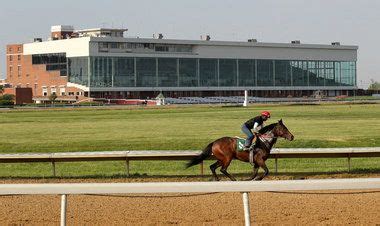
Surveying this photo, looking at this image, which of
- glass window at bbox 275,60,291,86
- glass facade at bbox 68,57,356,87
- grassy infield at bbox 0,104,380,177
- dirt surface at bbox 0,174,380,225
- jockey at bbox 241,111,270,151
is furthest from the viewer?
glass window at bbox 275,60,291,86

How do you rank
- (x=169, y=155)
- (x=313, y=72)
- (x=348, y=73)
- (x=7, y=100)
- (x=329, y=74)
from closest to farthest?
1. (x=169, y=155)
2. (x=7, y=100)
3. (x=313, y=72)
4. (x=329, y=74)
5. (x=348, y=73)

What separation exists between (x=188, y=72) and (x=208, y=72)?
3.75 meters

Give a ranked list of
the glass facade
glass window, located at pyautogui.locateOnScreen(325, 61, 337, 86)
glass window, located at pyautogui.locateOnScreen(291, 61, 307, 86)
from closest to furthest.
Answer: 1. the glass facade
2. glass window, located at pyautogui.locateOnScreen(291, 61, 307, 86)
3. glass window, located at pyautogui.locateOnScreen(325, 61, 337, 86)

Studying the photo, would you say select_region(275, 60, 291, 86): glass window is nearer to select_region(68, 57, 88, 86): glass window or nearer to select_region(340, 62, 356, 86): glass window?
select_region(340, 62, 356, 86): glass window

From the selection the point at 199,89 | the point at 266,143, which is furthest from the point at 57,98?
the point at 266,143

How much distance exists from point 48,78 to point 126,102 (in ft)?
86.6

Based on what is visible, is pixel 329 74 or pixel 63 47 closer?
pixel 63 47

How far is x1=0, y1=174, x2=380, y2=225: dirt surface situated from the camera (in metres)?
12.0

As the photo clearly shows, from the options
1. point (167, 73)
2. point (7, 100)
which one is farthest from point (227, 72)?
point (7, 100)

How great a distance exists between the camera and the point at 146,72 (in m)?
128

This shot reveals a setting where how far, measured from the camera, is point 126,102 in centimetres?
10956

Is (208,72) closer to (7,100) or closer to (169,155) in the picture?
(7,100)

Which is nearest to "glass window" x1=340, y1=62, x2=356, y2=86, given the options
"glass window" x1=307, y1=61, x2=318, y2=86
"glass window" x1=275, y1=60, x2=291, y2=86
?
"glass window" x1=307, y1=61, x2=318, y2=86

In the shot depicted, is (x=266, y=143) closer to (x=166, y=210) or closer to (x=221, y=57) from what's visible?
(x=166, y=210)
